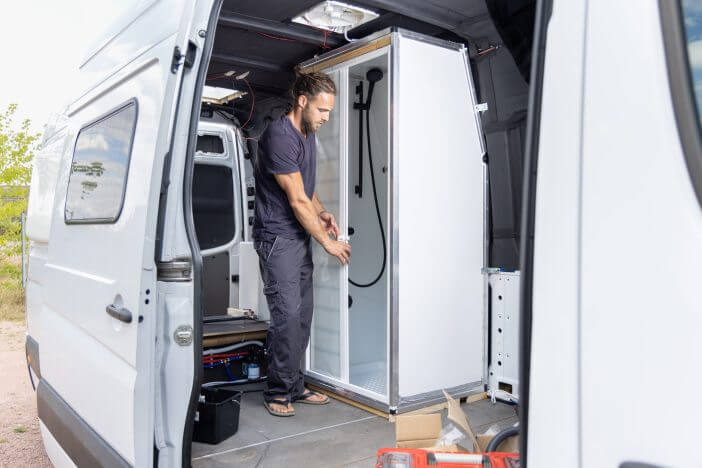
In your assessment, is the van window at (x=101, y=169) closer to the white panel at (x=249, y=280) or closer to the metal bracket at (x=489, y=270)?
the white panel at (x=249, y=280)

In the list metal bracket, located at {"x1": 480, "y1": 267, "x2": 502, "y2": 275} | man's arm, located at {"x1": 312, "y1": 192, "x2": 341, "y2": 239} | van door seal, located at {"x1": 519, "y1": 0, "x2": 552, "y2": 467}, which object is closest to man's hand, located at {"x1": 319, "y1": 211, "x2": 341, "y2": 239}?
man's arm, located at {"x1": 312, "y1": 192, "x2": 341, "y2": 239}

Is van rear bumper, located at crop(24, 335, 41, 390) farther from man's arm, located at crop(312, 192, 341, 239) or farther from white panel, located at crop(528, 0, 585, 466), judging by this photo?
white panel, located at crop(528, 0, 585, 466)

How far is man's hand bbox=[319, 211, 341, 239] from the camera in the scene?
3.49 metres

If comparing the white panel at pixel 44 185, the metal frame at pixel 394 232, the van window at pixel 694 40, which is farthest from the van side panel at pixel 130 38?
the van window at pixel 694 40

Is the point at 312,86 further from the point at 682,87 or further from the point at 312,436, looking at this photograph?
the point at 682,87

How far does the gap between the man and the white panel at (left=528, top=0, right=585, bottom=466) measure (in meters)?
2.36

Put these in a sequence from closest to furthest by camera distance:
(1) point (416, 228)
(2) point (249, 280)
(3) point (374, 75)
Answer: (1) point (416, 228) < (3) point (374, 75) < (2) point (249, 280)

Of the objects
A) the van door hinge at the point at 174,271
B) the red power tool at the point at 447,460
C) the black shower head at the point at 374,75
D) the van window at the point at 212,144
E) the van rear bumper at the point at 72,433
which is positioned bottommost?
the van rear bumper at the point at 72,433

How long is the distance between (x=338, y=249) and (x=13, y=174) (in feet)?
28.2

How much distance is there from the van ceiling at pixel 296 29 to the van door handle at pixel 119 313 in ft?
6.33

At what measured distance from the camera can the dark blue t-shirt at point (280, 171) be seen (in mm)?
3220

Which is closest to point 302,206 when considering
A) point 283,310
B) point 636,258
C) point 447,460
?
point 283,310

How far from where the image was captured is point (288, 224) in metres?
3.34

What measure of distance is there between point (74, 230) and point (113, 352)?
0.73 meters
